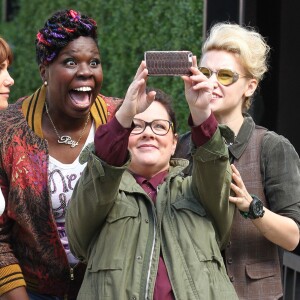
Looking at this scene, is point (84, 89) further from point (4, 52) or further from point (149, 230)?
point (149, 230)

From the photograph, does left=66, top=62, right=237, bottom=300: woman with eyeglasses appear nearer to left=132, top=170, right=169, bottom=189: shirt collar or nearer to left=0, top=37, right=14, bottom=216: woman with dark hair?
left=132, top=170, right=169, bottom=189: shirt collar

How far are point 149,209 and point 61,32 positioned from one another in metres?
0.96

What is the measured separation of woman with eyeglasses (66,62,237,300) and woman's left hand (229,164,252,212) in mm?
34

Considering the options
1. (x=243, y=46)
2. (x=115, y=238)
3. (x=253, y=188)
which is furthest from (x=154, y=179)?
(x=243, y=46)

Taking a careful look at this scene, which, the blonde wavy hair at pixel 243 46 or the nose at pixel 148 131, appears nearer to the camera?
the nose at pixel 148 131

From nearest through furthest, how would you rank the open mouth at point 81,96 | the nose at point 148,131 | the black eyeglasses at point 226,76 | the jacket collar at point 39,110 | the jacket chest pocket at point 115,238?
the jacket chest pocket at point 115,238 < the nose at point 148,131 < the black eyeglasses at point 226,76 < the open mouth at point 81,96 < the jacket collar at point 39,110

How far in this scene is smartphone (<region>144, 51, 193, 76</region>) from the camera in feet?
13.0

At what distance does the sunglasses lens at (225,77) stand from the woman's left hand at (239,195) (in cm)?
45

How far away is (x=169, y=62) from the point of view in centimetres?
398

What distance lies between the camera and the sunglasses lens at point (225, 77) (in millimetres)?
4555

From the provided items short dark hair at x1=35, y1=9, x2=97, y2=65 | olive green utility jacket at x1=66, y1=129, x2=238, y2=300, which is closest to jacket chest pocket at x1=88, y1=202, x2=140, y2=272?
olive green utility jacket at x1=66, y1=129, x2=238, y2=300

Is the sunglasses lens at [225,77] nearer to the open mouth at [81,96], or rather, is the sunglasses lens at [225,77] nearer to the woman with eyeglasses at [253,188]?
the woman with eyeglasses at [253,188]

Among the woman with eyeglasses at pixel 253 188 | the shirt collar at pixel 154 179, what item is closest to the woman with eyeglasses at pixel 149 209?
the shirt collar at pixel 154 179

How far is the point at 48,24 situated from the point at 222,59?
2.55 feet
